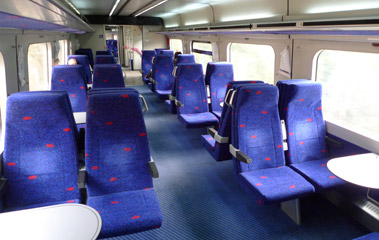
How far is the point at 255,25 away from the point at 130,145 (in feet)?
9.13

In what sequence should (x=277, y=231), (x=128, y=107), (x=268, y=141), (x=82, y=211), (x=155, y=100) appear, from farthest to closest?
(x=155, y=100) → (x=268, y=141) → (x=277, y=231) → (x=128, y=107) → (x=82, y=211)

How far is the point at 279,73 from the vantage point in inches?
190

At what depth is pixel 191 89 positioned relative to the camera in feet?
18.0

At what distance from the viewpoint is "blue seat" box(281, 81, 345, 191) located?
131 inches

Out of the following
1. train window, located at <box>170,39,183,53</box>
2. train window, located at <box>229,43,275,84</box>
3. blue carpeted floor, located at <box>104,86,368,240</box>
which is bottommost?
blue carpeted floor, located at <box>104,86,368,240</box>

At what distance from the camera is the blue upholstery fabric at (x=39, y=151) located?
7.93 feet

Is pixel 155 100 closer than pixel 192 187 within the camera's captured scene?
No

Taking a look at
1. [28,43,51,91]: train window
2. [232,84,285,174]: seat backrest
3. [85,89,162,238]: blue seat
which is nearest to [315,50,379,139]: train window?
[232,84,285,174]: seat backrest

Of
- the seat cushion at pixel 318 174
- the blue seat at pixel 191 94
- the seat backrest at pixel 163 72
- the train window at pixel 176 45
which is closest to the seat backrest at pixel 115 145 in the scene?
the seat cushion at pixel 318 174

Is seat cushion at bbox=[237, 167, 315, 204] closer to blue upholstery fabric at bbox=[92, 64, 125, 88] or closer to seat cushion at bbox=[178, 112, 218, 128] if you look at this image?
seat cushion at bbox=[178, 112, 218, 128]

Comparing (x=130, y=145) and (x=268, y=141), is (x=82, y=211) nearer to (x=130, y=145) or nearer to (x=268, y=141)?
(x=130, y=145)

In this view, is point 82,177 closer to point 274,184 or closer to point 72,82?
point 274,184

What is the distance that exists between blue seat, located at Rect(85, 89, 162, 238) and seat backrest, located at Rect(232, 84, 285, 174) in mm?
1016

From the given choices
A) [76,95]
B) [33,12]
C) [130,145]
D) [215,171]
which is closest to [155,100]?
[76,95]
